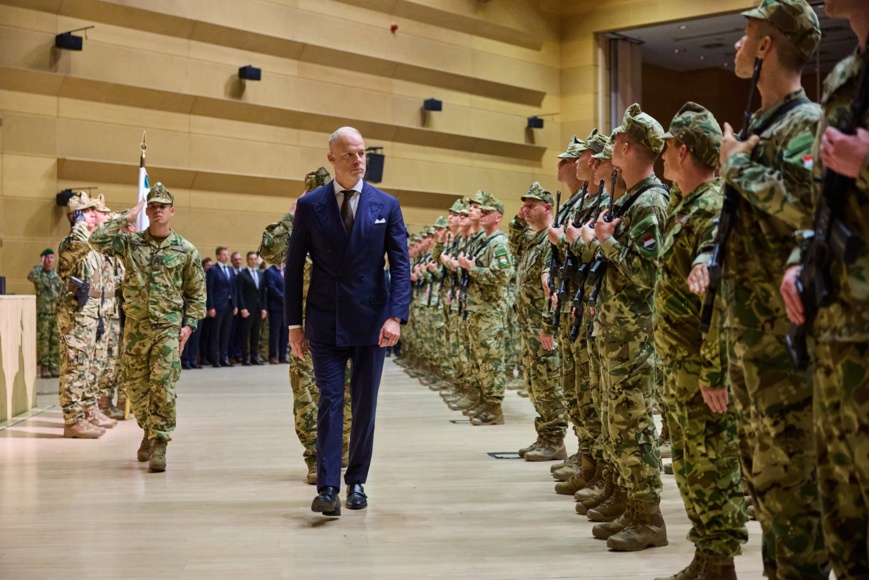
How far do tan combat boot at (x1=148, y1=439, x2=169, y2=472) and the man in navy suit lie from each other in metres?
1.67

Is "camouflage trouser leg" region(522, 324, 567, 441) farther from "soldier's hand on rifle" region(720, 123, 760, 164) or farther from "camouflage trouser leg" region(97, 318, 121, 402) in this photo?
"camouflage trouser leg" region(97, 318, 121, 402)

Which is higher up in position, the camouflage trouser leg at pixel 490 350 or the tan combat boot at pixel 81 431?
the camouflage trouser leg at pixel 490 350

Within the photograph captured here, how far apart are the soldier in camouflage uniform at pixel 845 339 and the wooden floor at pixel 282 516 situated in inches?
54.5

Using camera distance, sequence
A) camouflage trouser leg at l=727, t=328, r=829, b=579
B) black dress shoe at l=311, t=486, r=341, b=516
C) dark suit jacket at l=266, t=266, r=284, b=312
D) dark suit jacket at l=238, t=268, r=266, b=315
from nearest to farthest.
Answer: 1. camouflage trouser leg at l=727, t=328, r=829, b=579
2. black dress shoe at l=311, t=486, r=341, b=516
3. dark suit jacket at l=238, t=268, r=266, b=315
4. dark suit jacket at l=266, t=266, r=284, b=312

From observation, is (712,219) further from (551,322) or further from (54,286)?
(54,286)

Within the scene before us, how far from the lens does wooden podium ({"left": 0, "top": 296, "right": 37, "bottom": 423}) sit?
791 cm

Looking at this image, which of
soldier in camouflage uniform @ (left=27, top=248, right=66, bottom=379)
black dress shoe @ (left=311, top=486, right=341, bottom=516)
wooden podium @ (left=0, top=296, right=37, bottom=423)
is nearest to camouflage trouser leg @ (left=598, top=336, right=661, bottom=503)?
black dress shoe @ (left=311, top=486, right=341, bottom=516)

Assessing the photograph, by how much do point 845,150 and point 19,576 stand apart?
10.3 ft

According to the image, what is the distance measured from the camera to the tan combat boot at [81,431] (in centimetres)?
712

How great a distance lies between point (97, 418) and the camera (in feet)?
25.0

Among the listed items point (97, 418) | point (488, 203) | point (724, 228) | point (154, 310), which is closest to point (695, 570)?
point (724, 228)

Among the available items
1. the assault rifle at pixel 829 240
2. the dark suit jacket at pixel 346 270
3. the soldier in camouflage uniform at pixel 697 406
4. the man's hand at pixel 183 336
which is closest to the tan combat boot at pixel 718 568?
the soldier in camouflage uniform at pixel 697 406

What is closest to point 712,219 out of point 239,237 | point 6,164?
point 6,164

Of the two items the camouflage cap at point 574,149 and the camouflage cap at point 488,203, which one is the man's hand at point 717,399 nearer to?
the camouflage cap at point 574,149
